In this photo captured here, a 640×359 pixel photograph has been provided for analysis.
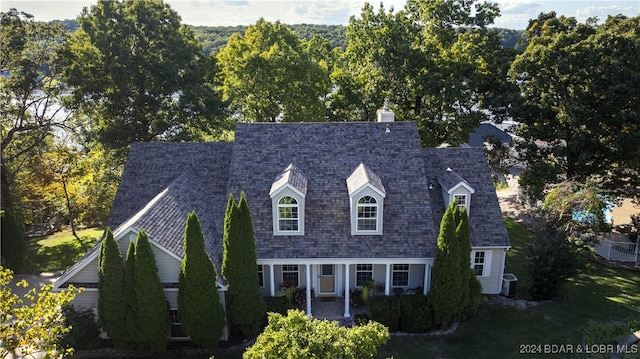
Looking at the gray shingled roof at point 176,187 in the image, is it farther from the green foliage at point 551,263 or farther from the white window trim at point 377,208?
the green foliage at point 551,263

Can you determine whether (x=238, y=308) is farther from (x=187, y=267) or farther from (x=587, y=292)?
(x=587, y=292)

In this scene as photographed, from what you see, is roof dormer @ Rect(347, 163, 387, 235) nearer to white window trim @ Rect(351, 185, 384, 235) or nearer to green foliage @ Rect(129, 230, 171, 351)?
white window trim @ Rect(351, 185, 384, 235)

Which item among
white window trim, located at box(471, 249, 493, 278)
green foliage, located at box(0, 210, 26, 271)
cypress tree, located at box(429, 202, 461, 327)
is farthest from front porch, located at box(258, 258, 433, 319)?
green foliage, located at box(0, 210, 26, 271)

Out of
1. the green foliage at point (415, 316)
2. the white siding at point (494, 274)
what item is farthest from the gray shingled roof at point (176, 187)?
the white siding at point (494, 274)

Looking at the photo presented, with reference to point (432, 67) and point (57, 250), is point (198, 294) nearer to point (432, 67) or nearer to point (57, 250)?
point (57, 250)

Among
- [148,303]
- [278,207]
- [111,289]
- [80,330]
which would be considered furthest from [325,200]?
[80,330]

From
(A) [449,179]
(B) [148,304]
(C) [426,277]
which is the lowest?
(C) [426,277]
